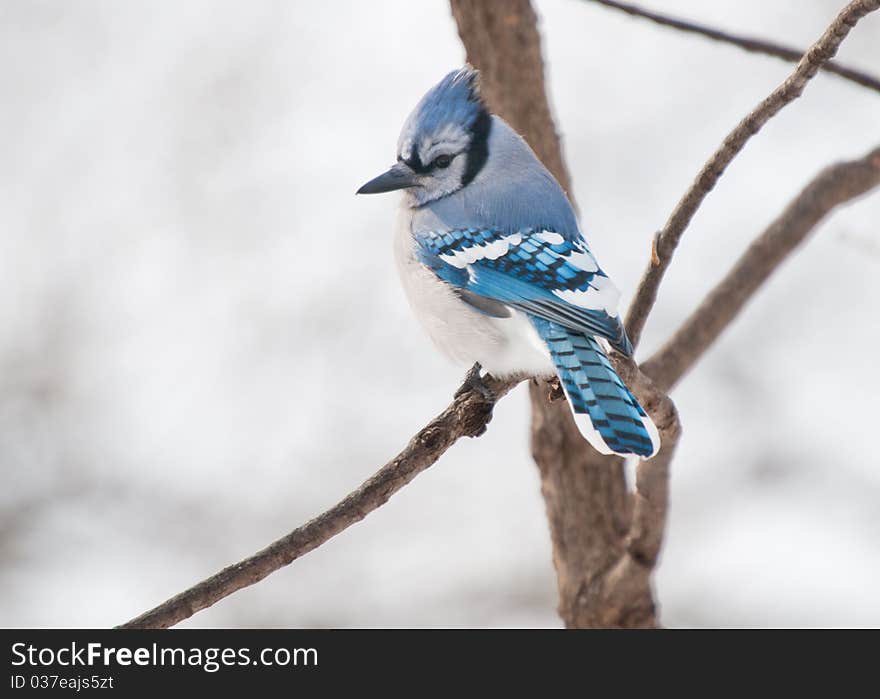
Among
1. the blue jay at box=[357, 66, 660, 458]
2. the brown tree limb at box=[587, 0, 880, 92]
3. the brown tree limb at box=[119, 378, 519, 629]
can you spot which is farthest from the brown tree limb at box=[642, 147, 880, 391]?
the brown tree limb at box=[119, 378, 519, 629]

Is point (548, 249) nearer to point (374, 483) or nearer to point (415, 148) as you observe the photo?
point (415, 148)

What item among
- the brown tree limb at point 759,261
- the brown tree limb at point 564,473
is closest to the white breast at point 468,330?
the brown tree limb at point 564,473

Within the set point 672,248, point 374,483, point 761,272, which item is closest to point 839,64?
point 761,272

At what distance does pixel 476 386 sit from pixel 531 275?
0.76 ft

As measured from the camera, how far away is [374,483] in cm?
190

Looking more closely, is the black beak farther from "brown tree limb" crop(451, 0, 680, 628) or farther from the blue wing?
"brown tree limb" crop(451, 0, 680, 628)

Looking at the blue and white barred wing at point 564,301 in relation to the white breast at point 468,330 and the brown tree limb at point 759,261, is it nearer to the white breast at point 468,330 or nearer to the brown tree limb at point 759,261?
the white breast at point 468,330

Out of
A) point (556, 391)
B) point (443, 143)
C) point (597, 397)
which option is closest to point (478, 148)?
point (443, 143)

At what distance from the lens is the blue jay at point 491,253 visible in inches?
81.0

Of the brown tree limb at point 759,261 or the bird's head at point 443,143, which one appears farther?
the brown tree limb at point 759,261

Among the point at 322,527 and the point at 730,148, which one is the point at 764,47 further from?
the point at 322,527

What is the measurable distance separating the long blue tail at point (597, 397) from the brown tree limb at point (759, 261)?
0.72m

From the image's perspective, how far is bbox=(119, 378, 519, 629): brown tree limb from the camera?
1.77 metres
